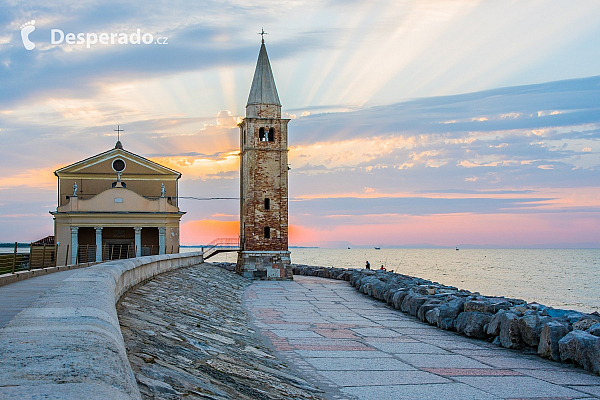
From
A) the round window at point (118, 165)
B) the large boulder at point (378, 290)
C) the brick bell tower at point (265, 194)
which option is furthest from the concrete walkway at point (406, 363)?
the round window at point (118, 165)

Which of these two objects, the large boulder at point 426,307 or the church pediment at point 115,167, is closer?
the large boulder at point 426,307

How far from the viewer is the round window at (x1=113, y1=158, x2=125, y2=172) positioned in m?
38.3

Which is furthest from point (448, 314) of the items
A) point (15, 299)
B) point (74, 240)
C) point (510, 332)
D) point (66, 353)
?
point (74, 240)

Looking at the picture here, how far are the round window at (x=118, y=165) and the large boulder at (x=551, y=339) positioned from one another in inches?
1244

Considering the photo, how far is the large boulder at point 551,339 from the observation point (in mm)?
10312

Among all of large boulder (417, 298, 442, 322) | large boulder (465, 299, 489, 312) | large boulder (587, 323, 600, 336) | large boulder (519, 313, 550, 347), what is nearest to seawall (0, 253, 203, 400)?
large boulder (519, 313, 550, 347)

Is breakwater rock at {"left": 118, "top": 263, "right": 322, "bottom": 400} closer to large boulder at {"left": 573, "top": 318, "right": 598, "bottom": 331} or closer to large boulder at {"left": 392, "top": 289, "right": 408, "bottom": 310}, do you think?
large boulder at {"left": 573, "top": 318, "right": 598, "bottom": 331}

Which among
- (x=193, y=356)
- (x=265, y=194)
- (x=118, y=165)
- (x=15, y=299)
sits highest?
(x=118, y=165)

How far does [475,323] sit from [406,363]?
3.63 m

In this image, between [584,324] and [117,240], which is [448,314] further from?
[117,240]

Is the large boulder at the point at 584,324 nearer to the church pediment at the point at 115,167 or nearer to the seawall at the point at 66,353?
the seawall at the point at 66,353

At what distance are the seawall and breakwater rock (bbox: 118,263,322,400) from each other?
57cm

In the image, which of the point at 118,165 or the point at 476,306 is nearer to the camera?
the point at 476,306

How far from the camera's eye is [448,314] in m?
14.0
